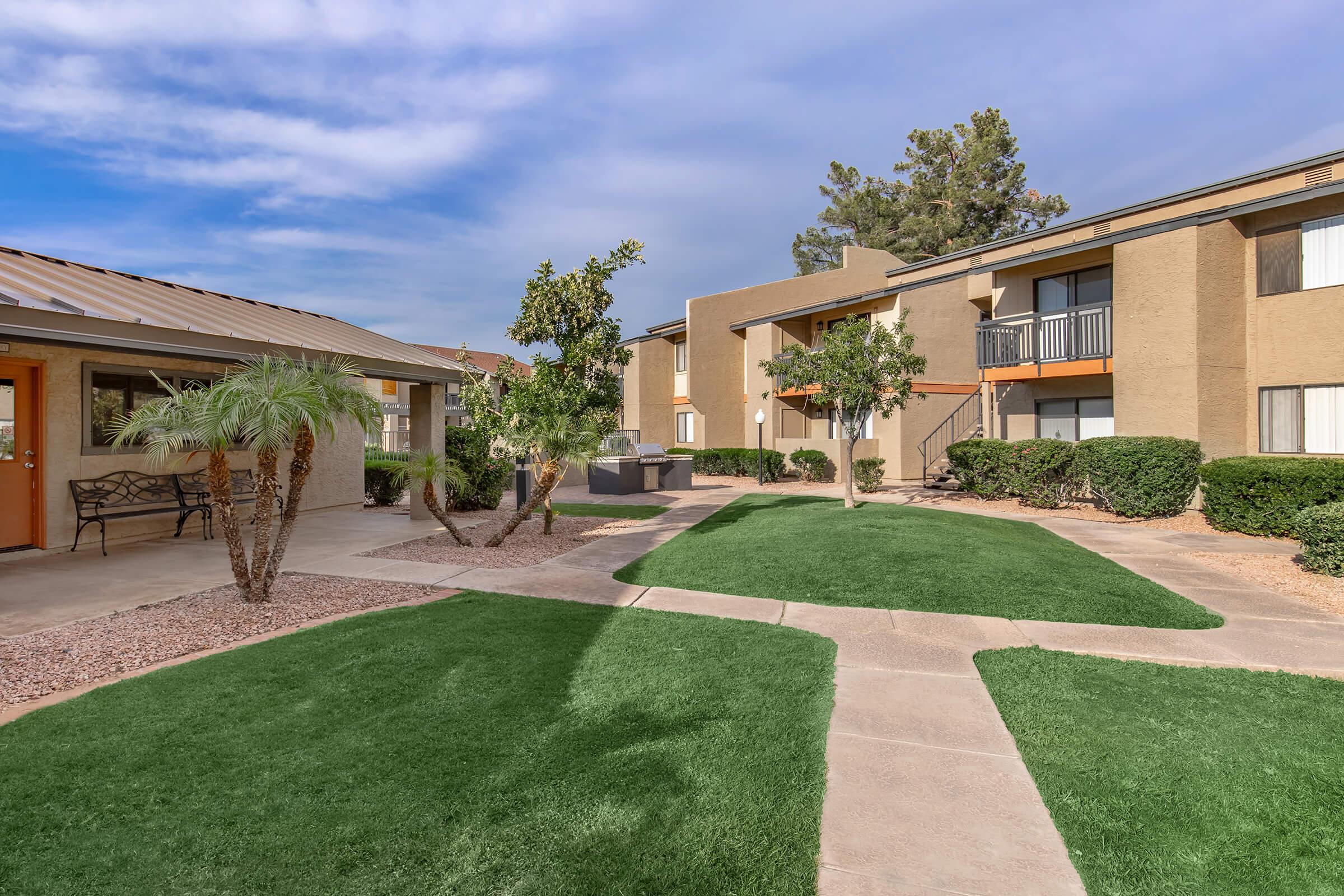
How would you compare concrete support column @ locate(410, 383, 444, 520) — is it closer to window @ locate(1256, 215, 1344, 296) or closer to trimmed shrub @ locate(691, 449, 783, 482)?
trimmed shrub @ locate(691, 449, 783, 482)

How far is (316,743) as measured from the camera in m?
3.76

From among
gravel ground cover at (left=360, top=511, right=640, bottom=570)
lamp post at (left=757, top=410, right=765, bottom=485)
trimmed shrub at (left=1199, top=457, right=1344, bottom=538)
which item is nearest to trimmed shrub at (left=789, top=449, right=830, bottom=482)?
lamp post at (left=757, top=410, right=765, bottom=485)

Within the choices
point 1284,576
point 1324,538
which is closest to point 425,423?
point 1284,576

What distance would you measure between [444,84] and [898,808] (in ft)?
45.3

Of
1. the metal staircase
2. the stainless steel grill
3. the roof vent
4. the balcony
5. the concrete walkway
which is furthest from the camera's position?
the metal staircase

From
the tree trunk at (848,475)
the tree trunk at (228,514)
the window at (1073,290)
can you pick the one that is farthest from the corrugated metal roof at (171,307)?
the window at (1073,290)

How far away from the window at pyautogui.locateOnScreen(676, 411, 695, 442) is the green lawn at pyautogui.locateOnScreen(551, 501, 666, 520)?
1331 centimetres

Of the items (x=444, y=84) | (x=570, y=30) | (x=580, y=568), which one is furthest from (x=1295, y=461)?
(x=444, y=84)

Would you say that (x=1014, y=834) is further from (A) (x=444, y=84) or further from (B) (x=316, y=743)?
(A) (x=444, y=84)

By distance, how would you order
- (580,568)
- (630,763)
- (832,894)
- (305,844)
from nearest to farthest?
(832,894) → (305,844) → (630,763) → (580,568)

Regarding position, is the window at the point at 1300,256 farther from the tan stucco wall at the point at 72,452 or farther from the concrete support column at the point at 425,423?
the tan stucco wall at the point at 72,452

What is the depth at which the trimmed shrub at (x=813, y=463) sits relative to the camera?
74.1 ft

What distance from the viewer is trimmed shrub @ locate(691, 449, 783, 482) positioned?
23766 millimetres

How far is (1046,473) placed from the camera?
50.1 ft
